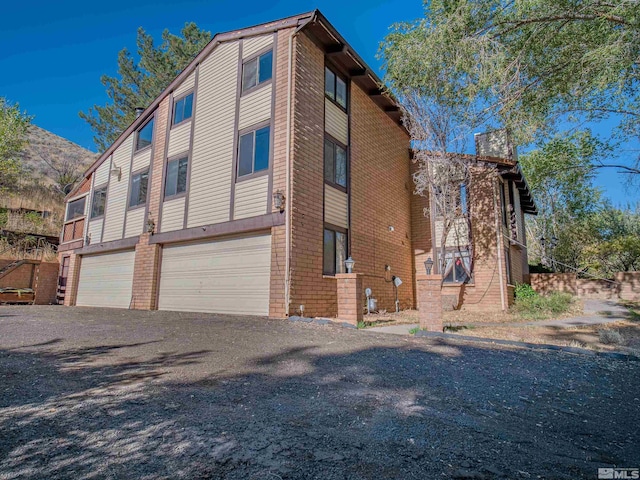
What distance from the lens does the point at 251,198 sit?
952cm

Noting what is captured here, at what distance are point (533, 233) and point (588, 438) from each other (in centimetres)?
2798

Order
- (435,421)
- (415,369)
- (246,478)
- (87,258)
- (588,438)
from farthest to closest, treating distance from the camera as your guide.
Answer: (87,258) < (415,369) < (435,421) < (588,438) < (246,478)

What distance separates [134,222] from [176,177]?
2.72 m

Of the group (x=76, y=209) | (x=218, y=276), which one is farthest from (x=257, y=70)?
(x=76, y=209)

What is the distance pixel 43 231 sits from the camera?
22.8 m

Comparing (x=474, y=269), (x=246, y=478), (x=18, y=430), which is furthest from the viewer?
(x=474, y=269)

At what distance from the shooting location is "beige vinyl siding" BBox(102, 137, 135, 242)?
1397 centimetres

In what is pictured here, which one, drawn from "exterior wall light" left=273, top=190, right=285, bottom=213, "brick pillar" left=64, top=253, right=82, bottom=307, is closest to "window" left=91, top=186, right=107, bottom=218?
"brick pillar" left=64, top=253, right=82, bottom=307

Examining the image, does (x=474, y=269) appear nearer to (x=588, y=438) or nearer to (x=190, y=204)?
(x=190, y=204)

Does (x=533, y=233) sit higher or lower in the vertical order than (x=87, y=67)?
lower

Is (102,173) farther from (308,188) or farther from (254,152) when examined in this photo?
(308,188)

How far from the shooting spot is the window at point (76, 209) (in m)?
17.4

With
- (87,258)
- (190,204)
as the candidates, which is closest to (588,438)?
(190,204)

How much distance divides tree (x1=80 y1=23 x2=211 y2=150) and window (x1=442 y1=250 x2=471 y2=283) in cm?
2075
